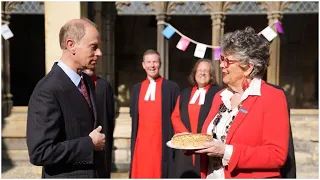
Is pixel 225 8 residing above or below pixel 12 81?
above

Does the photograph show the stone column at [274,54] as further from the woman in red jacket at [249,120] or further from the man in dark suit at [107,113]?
the woman in red jacket at [249,120]

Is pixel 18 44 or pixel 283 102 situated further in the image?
pixel 18 44

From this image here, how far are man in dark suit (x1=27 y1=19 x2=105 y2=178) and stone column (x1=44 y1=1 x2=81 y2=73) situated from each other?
289cm

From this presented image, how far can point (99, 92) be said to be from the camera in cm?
364

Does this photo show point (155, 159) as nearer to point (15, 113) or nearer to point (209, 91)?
point (209, 91)

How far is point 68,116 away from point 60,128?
6 centimetres

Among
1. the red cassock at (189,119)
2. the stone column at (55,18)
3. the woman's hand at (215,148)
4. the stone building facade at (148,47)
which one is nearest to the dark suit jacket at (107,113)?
the red cassock at (189,119)

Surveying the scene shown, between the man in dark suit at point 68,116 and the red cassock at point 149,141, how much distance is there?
2417 mm

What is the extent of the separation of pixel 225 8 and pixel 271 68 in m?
1.29

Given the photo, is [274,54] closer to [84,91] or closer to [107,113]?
[107,113]

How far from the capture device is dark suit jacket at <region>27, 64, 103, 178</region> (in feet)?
5.22

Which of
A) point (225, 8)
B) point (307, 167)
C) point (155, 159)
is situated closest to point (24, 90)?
point (225, 8)

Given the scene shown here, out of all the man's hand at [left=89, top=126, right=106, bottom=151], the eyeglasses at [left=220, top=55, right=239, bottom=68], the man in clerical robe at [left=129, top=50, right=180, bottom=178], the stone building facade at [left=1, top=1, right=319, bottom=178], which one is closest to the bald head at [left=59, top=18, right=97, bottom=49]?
the man's hand at [left=89, top=126, right=106, bottom=151]

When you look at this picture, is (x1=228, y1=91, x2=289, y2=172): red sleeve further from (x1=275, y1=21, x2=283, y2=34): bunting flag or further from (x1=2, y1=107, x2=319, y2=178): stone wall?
(x1=275, y1=21, x2=283, y2=34): bunting flag
